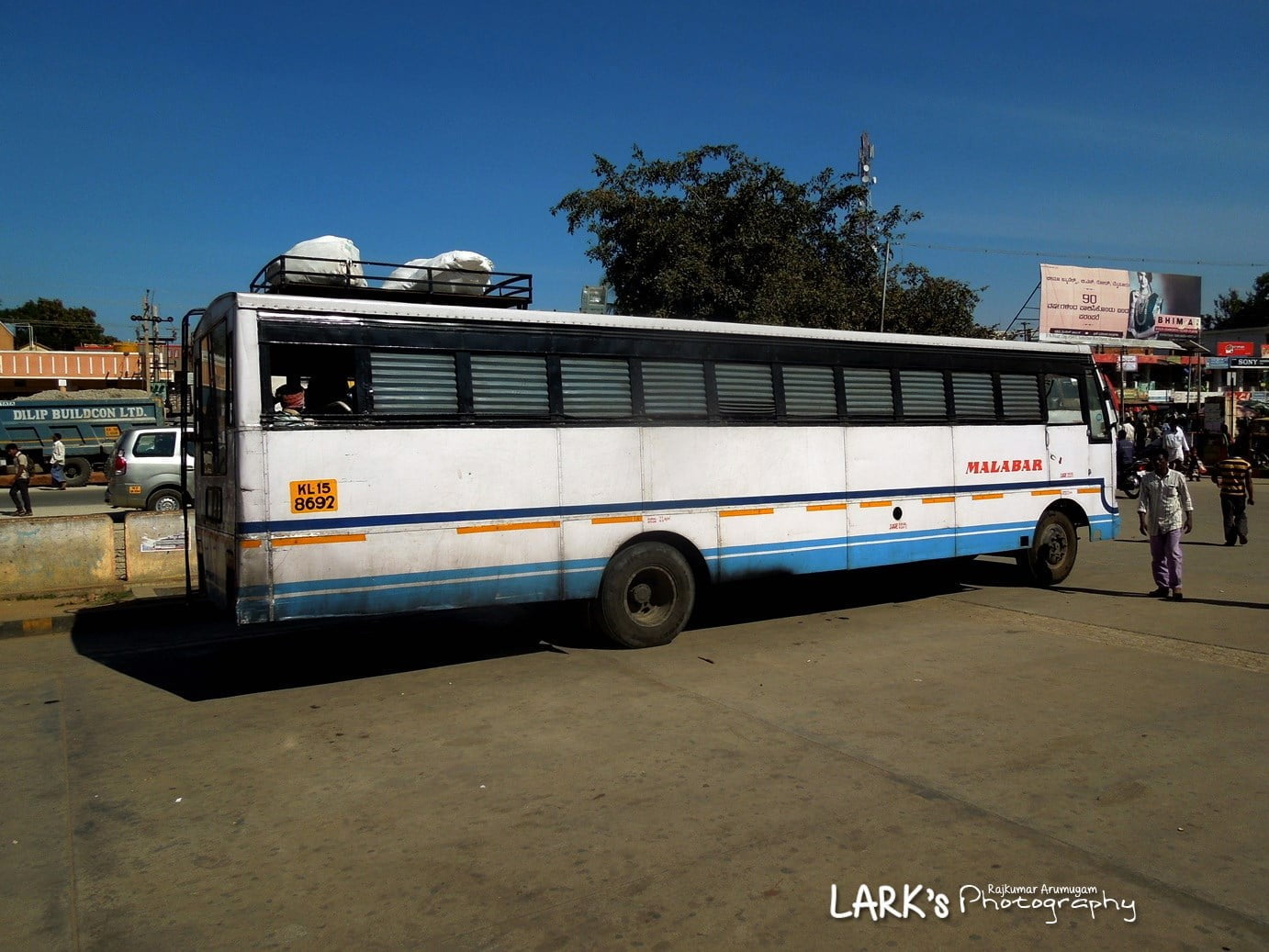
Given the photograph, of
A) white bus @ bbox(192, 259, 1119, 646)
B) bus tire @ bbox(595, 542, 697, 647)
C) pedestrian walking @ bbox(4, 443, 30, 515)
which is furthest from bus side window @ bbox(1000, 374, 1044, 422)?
pedestrian walking @ bbox(4, 443, 30, 515)

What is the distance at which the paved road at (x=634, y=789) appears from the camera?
3.84 meters

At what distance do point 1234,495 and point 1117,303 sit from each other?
34.6m

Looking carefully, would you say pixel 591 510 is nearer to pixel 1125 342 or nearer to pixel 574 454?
pixel 574 454

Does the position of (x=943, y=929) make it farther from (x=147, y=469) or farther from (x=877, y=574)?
(x=147, y=469)

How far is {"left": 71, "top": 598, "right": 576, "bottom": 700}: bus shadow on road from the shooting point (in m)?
7.82

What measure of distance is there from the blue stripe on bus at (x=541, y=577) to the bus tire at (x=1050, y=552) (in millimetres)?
772

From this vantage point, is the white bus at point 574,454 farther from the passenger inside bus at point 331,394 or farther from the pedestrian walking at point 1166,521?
the pedestrian walking at point 1166,521

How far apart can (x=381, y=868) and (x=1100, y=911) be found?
296 centimetres

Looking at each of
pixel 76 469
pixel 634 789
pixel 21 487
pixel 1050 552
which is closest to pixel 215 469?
pixel 634 789

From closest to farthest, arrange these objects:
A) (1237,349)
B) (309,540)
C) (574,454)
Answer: (309,540), (574,454), (1237,349)

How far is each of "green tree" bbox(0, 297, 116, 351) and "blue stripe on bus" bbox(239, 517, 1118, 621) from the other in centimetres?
8506

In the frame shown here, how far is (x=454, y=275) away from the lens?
28.4 ft

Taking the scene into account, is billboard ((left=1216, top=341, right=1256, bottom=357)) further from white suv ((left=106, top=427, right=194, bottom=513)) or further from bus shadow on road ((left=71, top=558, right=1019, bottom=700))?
white suv ((left=106, top=427, right=194, bottom=513))

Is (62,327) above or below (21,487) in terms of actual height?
above
